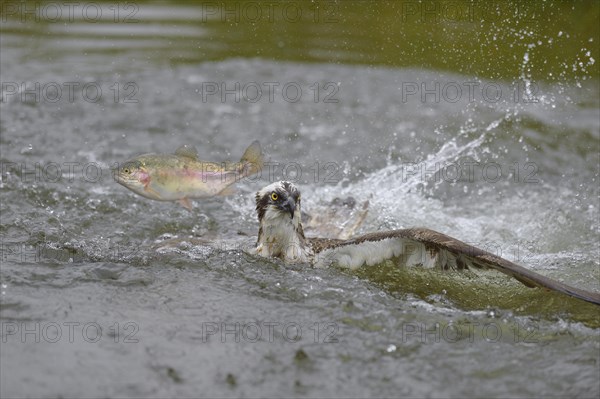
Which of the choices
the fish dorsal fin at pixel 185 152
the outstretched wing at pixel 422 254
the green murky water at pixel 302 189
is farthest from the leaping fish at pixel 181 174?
the outstretched wing at pixel 422 254

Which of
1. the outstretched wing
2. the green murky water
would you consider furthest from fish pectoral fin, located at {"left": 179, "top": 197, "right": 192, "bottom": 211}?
the outstretched wing

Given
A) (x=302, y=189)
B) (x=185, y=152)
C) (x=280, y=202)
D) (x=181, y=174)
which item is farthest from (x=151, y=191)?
(x=302, y=189)

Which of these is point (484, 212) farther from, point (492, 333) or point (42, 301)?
point (42, 301)

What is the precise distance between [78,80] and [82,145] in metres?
2.18

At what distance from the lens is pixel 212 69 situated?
12430 mm

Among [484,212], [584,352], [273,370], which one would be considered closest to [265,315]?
[273,370]

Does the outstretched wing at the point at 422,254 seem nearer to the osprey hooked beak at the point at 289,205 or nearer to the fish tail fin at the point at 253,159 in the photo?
the osprey hooked beak at the point at 289,205

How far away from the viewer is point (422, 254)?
670cm

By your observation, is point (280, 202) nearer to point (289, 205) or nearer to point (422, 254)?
point (289, 205)

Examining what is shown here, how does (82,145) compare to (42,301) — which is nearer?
(42,301)

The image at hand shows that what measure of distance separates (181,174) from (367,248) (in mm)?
1536

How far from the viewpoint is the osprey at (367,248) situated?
611 centimetres

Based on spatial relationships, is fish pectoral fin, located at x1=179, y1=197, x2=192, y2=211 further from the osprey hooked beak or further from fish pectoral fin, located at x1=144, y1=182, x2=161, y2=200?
the osprey hooked beak

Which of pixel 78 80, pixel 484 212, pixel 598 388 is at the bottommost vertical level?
pixel 598 388
